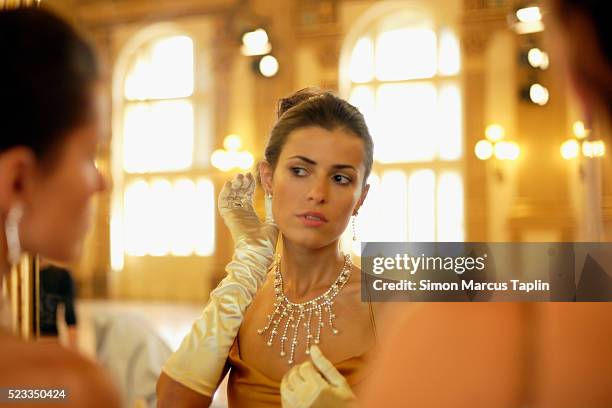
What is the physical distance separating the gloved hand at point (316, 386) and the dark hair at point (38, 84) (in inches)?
22.8

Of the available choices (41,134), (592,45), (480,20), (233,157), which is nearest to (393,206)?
(233,157)

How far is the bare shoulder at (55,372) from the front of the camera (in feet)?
2.24

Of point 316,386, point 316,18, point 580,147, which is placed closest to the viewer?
point 316,386

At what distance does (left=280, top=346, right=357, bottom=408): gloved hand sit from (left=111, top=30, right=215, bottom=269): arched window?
0.57 m

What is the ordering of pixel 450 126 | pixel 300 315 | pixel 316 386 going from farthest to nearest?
pixel 450 126 < pixel 300 315 < pixel 316 386

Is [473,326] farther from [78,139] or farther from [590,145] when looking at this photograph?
[590,145]

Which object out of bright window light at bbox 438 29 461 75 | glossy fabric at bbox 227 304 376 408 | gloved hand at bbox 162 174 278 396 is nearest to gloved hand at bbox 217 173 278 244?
gloved hand at bbox 162 174 278 396

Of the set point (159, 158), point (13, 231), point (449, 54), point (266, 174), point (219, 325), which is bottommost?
point (219, 325)

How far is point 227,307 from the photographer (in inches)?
48.6

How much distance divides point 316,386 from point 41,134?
61 centimetres

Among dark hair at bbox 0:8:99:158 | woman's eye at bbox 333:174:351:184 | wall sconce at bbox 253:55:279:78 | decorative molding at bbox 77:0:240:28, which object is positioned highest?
decorative molding at bbox 77:0:240:28

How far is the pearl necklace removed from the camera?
1.21 m

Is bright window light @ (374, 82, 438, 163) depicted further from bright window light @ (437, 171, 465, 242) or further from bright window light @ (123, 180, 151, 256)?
bright window light @ (123, 180, 151, 256)

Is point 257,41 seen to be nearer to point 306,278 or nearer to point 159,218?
point 159,218
